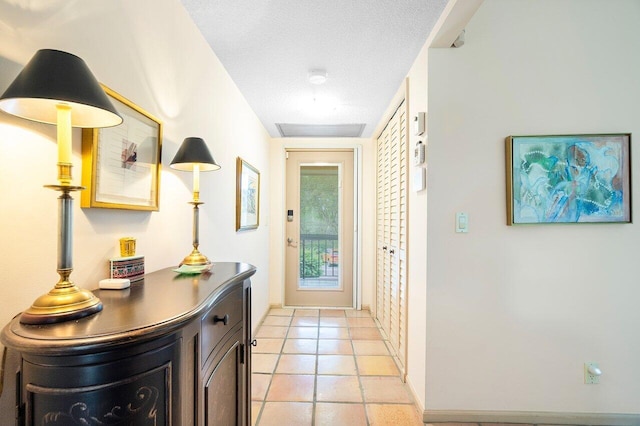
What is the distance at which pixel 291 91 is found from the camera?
256 cm

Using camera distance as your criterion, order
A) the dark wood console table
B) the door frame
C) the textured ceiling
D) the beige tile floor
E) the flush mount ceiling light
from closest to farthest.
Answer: the dark wood console table → the textured ceiling → the beige tile floor → the flush mount ceiling light → the door frame

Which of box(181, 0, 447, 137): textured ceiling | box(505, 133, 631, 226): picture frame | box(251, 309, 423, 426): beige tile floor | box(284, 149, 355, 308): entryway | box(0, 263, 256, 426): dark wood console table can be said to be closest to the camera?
box(0, 263, 256, 426): dark wood console table

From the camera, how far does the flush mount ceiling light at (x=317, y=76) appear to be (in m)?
2.21

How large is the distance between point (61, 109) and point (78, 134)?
0.30 m

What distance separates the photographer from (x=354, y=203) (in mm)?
3951

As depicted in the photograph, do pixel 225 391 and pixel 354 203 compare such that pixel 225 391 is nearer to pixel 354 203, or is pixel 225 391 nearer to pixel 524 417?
pixel 524 417

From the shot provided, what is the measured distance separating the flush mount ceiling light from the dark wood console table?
1812 mm

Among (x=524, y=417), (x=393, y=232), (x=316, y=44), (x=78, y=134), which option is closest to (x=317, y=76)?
(x=316, y=44)

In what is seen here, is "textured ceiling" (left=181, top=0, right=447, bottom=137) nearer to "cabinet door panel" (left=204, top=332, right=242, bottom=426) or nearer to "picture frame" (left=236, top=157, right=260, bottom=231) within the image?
"picture frame" (left=236, top=157, right=260, bottom=231)

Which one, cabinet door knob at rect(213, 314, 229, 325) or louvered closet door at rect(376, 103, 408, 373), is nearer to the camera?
cabinet door knob at rect(213, 314, 229, 325)

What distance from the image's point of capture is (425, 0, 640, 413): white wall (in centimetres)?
173

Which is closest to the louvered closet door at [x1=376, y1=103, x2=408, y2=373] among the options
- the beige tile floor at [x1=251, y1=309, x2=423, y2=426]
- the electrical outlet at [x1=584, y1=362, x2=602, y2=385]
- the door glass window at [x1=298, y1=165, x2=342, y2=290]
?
the beige tile floor at [x1=251, y1=309, x2=423, y2=426]

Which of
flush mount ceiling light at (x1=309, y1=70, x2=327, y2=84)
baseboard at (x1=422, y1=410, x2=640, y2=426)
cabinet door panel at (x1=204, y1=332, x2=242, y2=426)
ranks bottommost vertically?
baseboard at (x1=422, y1=410, x2=640, y2=426)

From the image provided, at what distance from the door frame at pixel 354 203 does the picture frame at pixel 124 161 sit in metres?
2.68
